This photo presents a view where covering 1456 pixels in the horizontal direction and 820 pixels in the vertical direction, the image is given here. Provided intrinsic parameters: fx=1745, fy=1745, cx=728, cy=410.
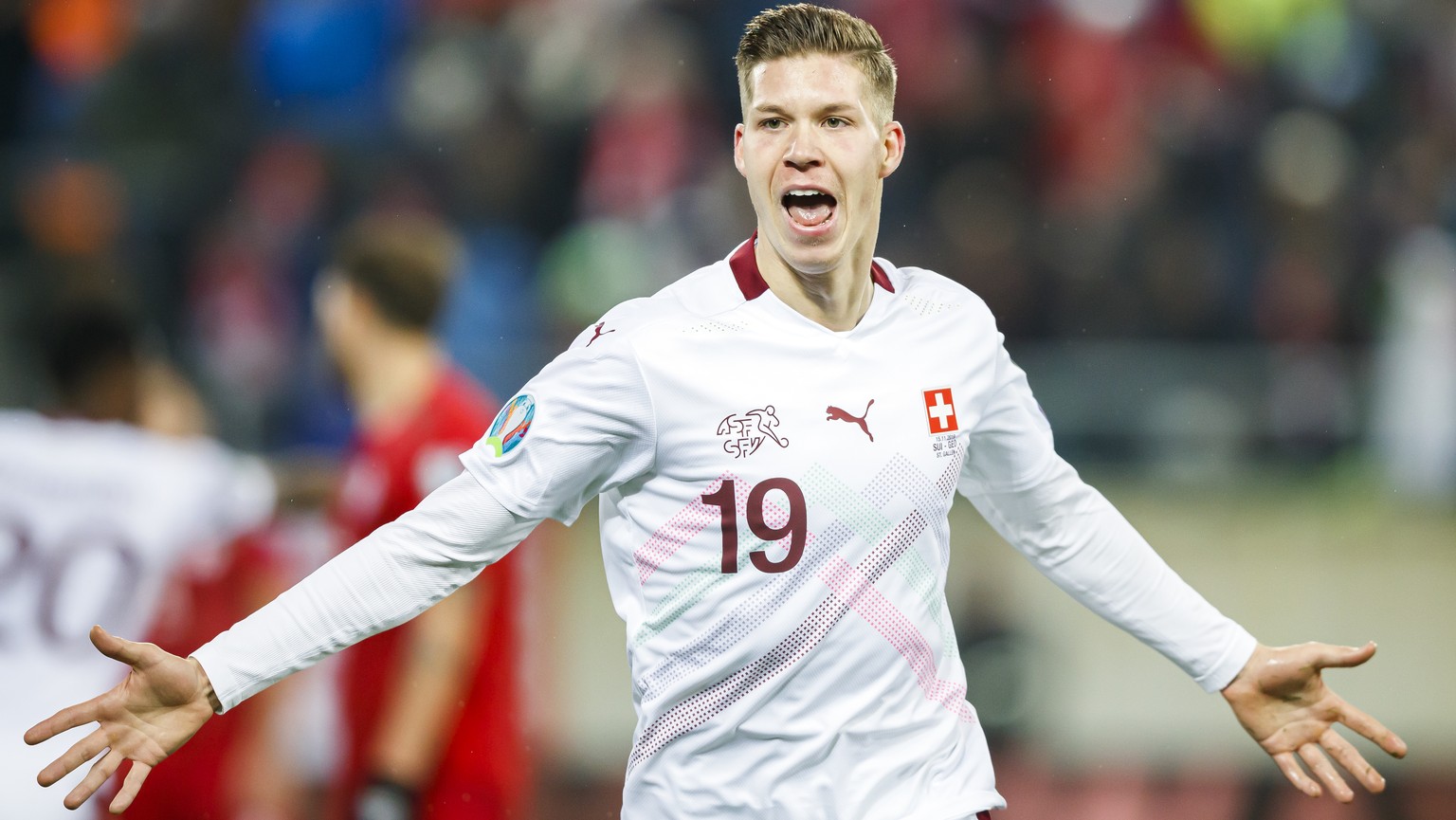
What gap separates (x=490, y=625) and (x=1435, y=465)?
4901 mm

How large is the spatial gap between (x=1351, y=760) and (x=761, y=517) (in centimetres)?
138

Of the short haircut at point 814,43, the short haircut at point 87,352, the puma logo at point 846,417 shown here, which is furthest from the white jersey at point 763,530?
the short haircut at point 87,352

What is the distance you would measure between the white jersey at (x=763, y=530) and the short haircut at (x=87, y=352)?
8.93ft

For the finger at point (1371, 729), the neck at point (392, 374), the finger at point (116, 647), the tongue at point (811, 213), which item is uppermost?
the tongue at point (811, 213)

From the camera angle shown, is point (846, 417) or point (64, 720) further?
point (846, 417)

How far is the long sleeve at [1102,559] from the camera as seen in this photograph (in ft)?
12.2

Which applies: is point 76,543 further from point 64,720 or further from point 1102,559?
point 1102,559

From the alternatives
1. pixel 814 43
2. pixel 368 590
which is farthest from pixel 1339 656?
pixel 368 590

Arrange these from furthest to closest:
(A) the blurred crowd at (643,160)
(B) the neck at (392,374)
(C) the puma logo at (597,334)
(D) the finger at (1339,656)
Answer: (A) the blurred crowd at (643,160) < (B) the neck at (392,374) < (D) the finger at (1339,656) < (C) the puma logo at (597,334)

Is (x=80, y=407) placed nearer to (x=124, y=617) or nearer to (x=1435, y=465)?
(x=124, y=617)

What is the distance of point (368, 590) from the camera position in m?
3.24

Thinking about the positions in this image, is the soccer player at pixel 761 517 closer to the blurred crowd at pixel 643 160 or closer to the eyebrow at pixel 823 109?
the eyebrow at pixel 823 109

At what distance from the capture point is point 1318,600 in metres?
7.95

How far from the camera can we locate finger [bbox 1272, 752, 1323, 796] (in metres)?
3.66
